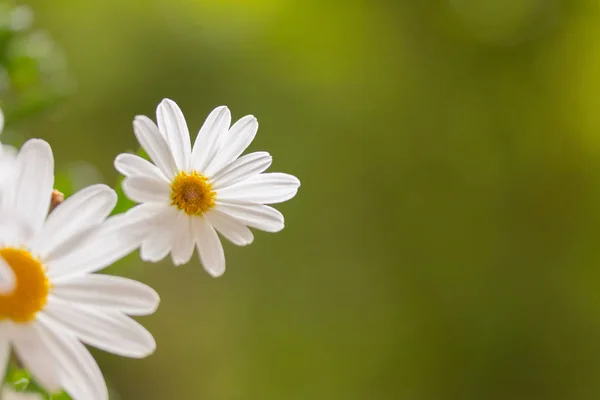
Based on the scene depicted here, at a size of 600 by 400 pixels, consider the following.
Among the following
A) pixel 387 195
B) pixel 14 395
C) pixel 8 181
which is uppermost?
pixel 387 195

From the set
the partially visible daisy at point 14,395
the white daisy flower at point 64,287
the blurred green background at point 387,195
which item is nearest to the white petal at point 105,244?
the white daisy flower at point 64,287

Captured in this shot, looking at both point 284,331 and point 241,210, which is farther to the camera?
point 284,331

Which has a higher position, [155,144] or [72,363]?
[155,144]

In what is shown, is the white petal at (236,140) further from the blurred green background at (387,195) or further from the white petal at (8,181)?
the blurred green background at (387,195)

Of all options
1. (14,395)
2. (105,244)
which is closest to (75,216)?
(105,244)

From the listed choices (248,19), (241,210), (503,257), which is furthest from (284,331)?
(241,210)

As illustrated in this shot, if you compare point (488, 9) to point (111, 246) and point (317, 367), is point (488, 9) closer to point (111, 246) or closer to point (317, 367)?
point (317, 367)

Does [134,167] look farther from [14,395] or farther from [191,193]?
[14,395]
